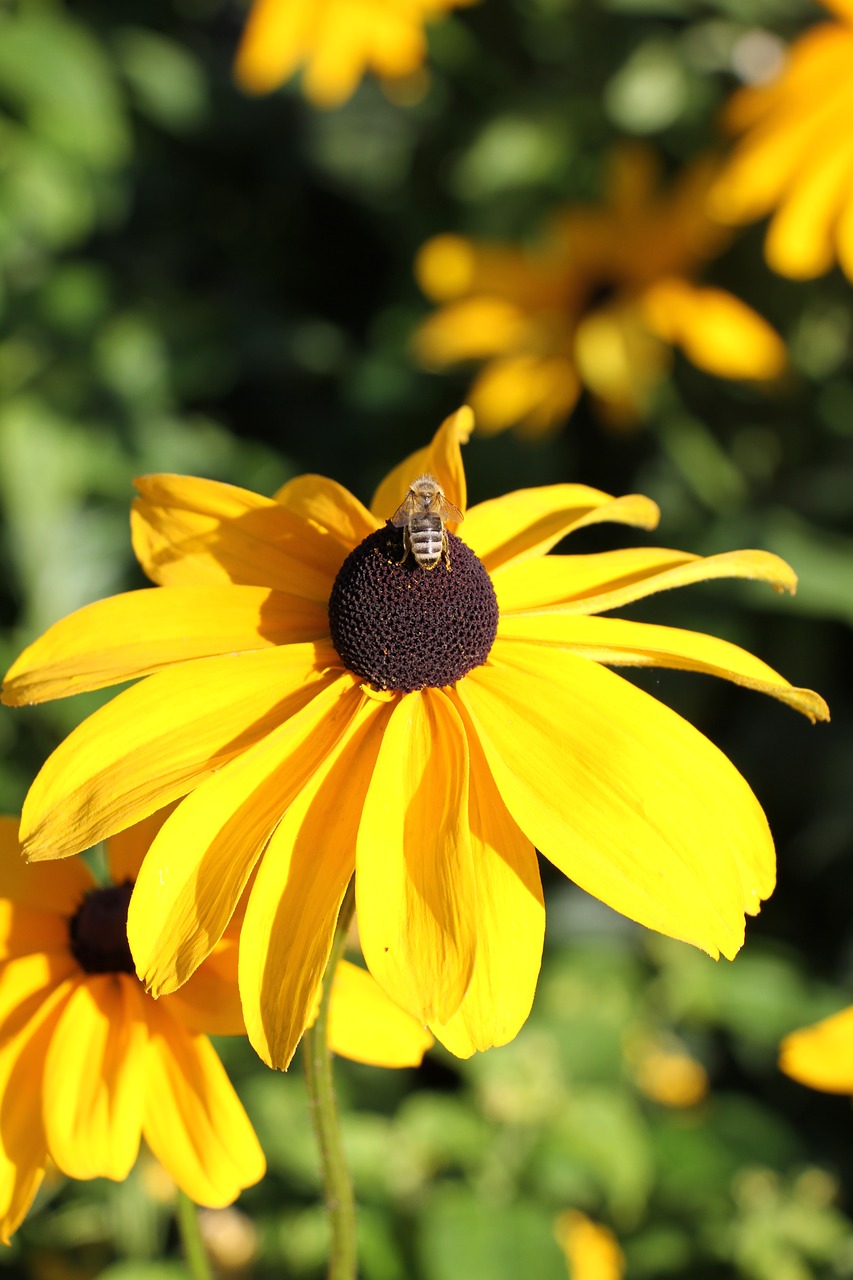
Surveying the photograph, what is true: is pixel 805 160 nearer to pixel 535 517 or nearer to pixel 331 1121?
pixel 535 517

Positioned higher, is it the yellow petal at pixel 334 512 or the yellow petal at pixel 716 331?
the yellow petal at pixel 334 512

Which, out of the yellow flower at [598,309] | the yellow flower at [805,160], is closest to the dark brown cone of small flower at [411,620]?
the yellow flower at [805,160]

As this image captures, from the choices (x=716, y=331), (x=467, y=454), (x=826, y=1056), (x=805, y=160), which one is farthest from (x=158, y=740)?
(x=467, y=454)

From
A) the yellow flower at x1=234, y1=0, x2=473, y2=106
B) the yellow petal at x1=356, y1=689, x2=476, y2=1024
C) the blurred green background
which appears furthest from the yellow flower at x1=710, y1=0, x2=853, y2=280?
the yellow petal at x1=356, y1=689, x2=476, y2=1024

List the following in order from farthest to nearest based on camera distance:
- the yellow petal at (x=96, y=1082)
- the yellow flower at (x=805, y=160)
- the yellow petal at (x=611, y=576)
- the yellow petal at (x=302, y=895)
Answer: the yellow flower at (x=805, y=160), the yellow petal at (x=611, y=576), the yellow petal at (x=96, y=1082), the yellow petal at (x=302, y=895)

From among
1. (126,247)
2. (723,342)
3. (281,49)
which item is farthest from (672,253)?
(126,247)

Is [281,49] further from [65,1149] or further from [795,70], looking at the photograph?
[65,1149]

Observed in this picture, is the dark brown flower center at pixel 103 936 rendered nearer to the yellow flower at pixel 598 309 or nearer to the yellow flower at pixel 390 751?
the yellow flower at pixel 390 751
